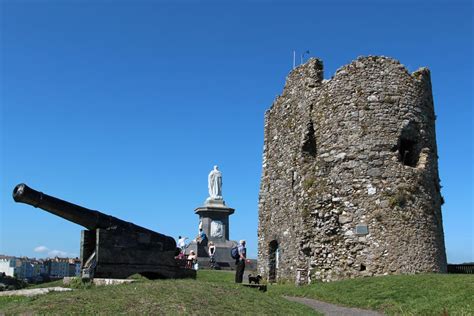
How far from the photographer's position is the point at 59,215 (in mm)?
12305

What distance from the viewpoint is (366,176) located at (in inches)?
625

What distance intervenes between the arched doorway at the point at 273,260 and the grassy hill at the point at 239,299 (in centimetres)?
699

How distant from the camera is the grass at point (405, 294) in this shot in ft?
33.6

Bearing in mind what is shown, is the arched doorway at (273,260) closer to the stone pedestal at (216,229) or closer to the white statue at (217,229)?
the stone pedestal at (216,229)

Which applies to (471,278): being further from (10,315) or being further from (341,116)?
(10,315)

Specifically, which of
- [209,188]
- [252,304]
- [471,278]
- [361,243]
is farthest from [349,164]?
[209,188]

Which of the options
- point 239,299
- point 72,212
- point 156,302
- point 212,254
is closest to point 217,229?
point 212,254

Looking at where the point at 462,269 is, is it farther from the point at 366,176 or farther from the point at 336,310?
the point at 336,310

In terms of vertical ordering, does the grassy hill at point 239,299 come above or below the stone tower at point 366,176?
below

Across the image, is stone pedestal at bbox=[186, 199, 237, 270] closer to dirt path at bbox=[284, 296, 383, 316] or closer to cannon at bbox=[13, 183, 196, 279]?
cannon at bbox=[13, 183, 196, 279]

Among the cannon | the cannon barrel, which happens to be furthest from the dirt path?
the cannon barrel

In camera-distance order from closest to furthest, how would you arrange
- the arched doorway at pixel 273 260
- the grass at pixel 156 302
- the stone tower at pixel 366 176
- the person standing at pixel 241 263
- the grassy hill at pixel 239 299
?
the grass at pixel 156 302
the grassy hill at pixel 239 299
the stone tower at pixel 366 176
the person standing at pixel 241 263
the arched doorway at pixel 273 260

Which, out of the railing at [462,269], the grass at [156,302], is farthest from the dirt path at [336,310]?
the railing at [462,269]

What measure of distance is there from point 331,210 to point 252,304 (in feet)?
23.2
